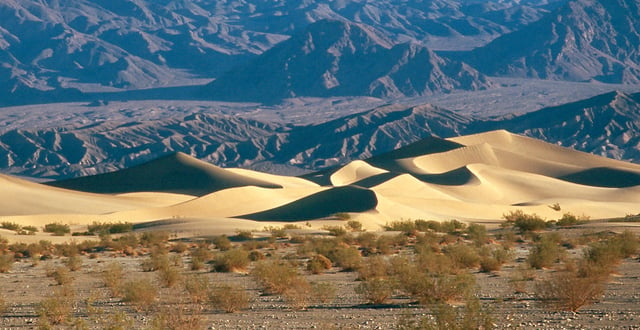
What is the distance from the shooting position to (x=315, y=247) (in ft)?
120

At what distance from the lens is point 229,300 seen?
2147 cm

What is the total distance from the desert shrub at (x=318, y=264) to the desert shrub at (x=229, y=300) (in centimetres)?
758

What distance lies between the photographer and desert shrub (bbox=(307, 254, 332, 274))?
96.7 ft

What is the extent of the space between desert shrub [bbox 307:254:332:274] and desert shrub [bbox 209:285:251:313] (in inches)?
298

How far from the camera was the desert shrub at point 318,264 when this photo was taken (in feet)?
96.7

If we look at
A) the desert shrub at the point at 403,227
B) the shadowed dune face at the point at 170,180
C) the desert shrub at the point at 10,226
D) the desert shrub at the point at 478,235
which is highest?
the shadowed dune face at the point at 170,180

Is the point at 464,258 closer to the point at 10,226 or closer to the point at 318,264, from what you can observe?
the point at 318,264

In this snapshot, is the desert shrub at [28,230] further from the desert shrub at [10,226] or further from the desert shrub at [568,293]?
the desert shrub at [568,293]

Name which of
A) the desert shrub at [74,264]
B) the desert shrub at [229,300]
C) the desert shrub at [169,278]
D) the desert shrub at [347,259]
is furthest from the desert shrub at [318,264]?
the desert shrub at [229,300]

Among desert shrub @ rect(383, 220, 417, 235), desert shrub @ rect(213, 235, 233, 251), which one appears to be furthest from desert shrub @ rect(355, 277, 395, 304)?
desert shrub @ rect(383, 220, 417, 235)

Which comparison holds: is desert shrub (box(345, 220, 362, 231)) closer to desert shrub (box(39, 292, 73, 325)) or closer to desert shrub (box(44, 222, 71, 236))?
desert shrub (box(44, 222, 71, 236))

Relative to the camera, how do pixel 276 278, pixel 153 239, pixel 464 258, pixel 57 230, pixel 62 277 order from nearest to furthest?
pixel 276 278 < pixel 62 277 < pixel 464 258 < pixel 153 239 < pixel 57 230

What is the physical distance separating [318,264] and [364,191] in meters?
36.5

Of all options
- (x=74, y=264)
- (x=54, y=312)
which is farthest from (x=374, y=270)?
(x=74, y=264)
